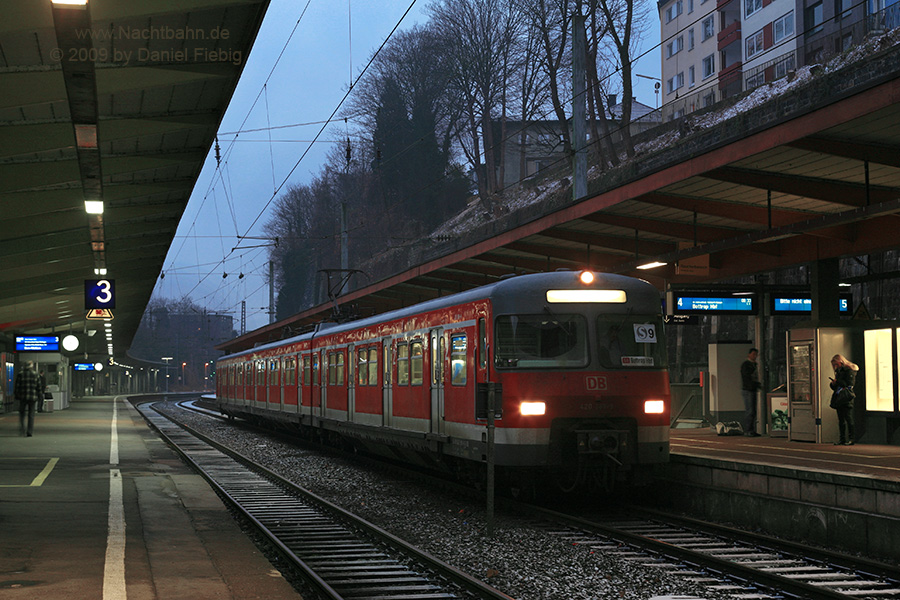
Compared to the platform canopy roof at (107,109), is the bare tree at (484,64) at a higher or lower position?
higher

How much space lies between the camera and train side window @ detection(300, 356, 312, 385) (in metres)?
24.4

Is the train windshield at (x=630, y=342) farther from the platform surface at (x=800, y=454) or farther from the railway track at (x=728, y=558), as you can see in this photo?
the railway track at (x=728, y=558)

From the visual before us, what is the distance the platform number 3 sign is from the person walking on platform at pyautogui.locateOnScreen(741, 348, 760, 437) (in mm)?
5427

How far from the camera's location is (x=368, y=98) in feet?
248

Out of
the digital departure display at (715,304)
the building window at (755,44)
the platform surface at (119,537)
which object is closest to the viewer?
the platform surface at (119,537)

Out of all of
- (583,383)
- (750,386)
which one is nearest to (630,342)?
(583,383)

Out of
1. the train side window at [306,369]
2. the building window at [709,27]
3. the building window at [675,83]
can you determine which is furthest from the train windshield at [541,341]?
the building window at [675,83]

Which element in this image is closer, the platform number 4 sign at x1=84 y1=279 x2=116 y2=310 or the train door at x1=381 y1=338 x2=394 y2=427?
the train door at x1=381 y1=338 x2=394 y2=427

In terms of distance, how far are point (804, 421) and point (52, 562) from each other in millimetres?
11378

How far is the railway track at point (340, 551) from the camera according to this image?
835 cm

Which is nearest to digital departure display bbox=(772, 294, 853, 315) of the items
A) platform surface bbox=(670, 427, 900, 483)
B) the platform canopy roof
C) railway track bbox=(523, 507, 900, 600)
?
platform surface bbox=(670, 427, 900, 483)

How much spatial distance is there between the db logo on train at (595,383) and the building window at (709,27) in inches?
2200

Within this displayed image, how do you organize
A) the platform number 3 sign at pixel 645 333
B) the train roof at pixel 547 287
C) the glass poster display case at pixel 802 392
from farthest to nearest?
the glass poster display case at pixel 802 392 < the platform number 3 sign at pixel 645 333 < the train roof at pixel 547 287

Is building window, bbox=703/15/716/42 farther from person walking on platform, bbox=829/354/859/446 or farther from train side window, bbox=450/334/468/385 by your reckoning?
train side window, bbox=450/334/468/385
